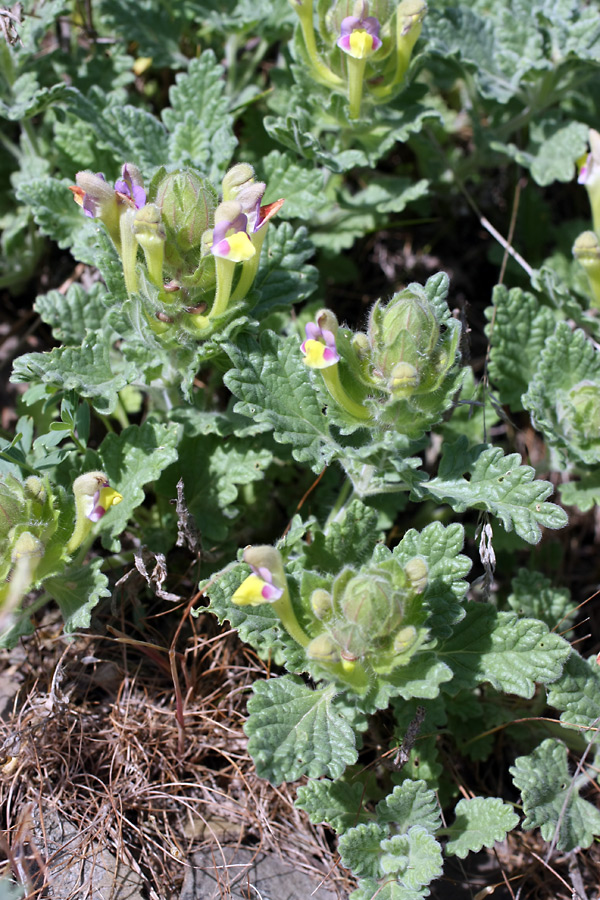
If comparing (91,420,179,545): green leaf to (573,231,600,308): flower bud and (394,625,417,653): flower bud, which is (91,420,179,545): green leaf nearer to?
(394,625,417,653): flower bud

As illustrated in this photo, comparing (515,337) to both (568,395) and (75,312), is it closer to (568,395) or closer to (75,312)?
(568,395)

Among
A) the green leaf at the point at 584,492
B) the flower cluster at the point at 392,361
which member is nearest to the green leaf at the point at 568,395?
the green leaf at the point at 584,492

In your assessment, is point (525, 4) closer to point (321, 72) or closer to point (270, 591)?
point (321, 72)

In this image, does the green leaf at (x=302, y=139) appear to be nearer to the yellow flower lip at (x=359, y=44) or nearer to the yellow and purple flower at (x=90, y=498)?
the yellow flower lip at (x=359, y=44)

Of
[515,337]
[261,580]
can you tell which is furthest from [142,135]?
[261,580]

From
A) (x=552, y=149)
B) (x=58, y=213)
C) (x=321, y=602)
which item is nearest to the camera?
(x=321, y=602)

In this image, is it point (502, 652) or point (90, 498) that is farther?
point (502, 652)

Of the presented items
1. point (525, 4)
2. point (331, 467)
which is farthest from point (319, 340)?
point (525, 4)
